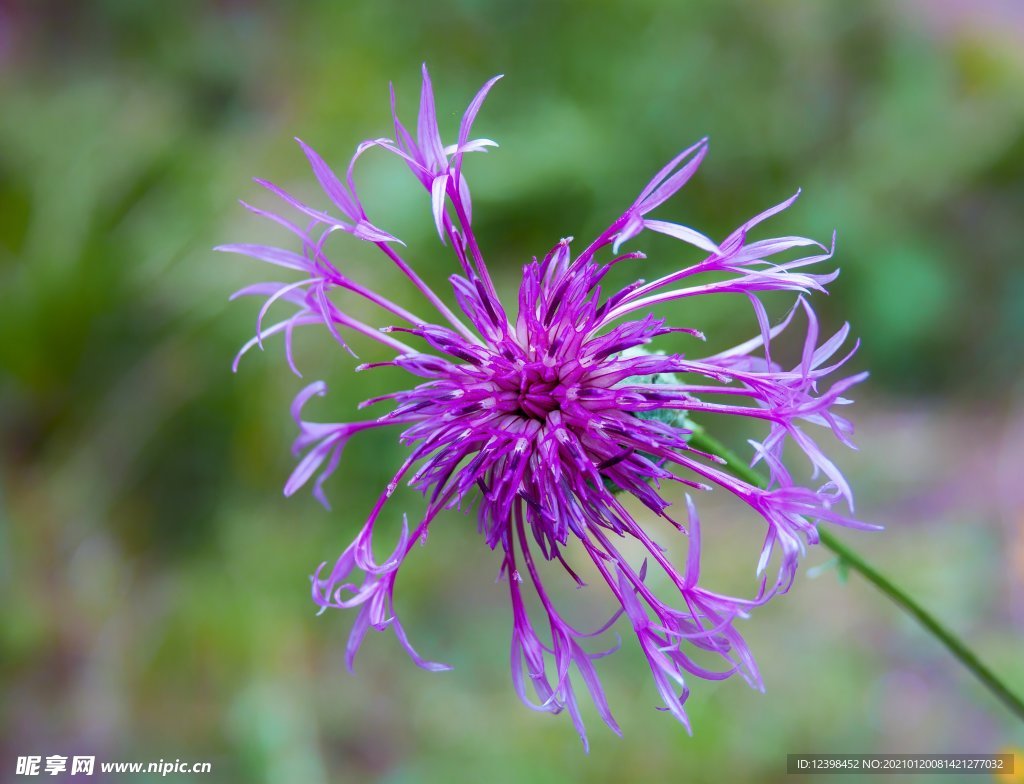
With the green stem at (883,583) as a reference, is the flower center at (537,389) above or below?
above

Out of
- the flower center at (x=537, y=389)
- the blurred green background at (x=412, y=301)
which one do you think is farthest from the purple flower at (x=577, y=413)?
the blurred green background at (x=412, y=301)

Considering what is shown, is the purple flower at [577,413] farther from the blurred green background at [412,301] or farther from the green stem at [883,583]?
the blurred green background at [412,301]

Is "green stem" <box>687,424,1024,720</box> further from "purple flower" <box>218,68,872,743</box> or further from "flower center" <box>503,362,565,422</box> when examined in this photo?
"flower center" <box>503,362,565,422</box>

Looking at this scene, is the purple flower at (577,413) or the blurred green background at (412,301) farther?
the blurred green background at (412,301)

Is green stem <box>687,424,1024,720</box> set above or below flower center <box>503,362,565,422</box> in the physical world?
below

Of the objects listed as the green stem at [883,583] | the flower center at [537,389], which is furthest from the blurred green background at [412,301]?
the flower center at [537,389]

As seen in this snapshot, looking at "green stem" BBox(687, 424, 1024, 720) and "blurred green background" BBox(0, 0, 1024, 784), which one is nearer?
"green stem" BBox(687, 424, 1024, 720)

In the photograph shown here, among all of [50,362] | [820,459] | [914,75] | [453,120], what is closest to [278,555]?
[50,362]

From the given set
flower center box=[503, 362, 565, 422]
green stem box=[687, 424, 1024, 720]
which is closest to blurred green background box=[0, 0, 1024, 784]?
green stem box=[687, 424, 1024, 720]

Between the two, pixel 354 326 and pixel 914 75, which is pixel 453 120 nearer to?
pixel 914 75
